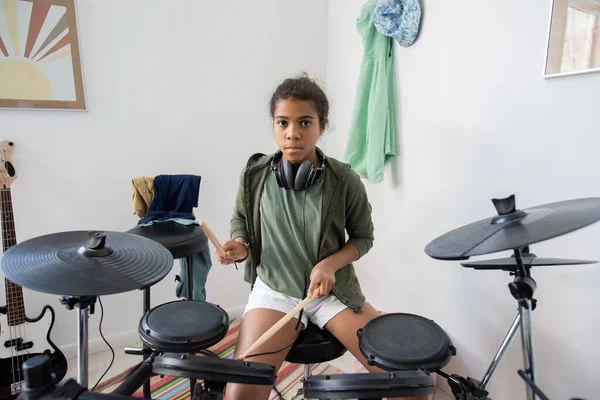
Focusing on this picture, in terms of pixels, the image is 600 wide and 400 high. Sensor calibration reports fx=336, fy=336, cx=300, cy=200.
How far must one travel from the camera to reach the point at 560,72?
1016 millimetres

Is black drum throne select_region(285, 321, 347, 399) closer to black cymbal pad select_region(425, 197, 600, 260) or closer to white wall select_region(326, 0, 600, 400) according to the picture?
→ black cymbal pad select_region(425, 197, 600, 260)

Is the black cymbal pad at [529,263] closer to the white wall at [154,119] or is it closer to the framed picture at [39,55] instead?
the white wall at [154,119]

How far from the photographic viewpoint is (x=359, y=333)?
864mm

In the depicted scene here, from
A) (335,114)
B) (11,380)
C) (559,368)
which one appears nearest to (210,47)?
(335,114)

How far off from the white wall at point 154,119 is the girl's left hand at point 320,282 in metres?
1.12

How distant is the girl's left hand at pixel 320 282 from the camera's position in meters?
0.91

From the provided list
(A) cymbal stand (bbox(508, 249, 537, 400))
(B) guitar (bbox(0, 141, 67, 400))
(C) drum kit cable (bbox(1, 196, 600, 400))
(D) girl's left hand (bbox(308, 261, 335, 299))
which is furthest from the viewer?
(B) guitar (bbox(0, 141, 67, 400))

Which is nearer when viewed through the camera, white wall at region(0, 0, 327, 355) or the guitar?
the guitar

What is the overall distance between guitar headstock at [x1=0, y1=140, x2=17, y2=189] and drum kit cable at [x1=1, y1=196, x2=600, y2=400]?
76 cm

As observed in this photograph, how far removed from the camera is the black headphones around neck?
1.03 meters

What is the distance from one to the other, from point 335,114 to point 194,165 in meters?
0.89

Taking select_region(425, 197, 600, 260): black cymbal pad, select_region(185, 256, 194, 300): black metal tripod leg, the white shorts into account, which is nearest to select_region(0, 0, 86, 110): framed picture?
select_region(185, 256, 194, 300): black metal tripod leg

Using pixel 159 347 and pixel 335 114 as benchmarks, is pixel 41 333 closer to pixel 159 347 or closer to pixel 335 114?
pixel 159 347

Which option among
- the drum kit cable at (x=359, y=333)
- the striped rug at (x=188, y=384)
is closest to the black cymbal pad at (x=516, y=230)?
the drum kit cable at (x=359, y=333)
